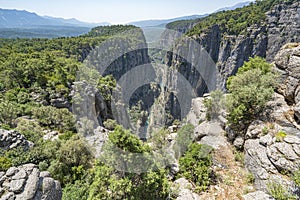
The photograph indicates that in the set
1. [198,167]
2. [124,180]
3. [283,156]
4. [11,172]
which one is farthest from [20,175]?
[283,156]

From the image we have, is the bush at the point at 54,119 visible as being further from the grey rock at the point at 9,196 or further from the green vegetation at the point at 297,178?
the green vegetation at the point at 297,178

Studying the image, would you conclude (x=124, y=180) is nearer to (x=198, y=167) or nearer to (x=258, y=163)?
(x=198, y=167)

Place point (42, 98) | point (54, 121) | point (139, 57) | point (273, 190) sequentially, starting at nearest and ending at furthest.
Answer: point (273, 190)
point (54, 121)
point (42, 98)
point (139, 57)

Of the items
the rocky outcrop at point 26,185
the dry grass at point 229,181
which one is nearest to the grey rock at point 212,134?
the dry grass at point 229,181

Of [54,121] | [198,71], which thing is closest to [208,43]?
[198,71]

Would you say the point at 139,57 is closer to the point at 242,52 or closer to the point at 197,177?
the point at 242,52
